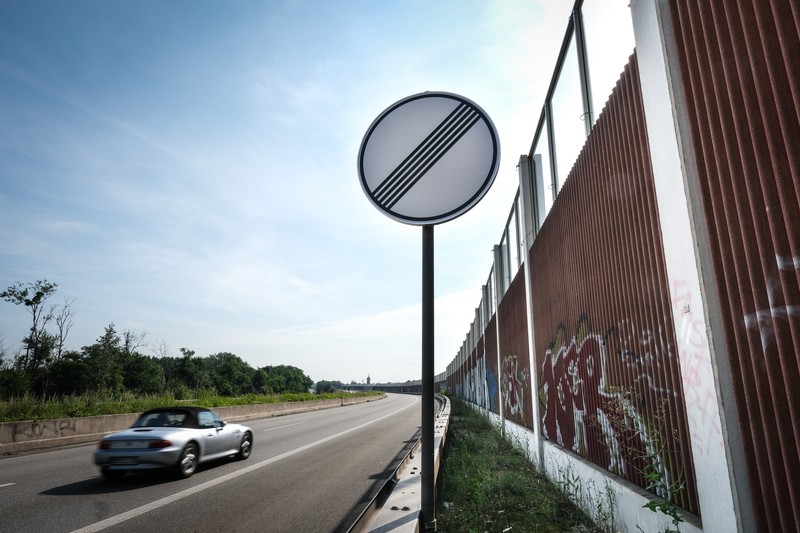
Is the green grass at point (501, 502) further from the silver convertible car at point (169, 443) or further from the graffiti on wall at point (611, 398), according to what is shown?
the silver convertible car at point (169, 443)

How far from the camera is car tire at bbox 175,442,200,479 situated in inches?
317

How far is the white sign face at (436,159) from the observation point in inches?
92.0

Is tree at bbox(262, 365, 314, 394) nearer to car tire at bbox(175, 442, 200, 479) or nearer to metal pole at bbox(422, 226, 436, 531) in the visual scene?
car tire at bbox(175, 442, 200, 479)

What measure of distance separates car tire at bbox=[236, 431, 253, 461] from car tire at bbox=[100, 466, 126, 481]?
268 cm

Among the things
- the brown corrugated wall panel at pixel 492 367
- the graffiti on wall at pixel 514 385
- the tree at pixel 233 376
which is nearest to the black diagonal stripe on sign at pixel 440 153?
the graffiti on wall at pixel 514 385

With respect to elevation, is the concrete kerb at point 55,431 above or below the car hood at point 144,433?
below

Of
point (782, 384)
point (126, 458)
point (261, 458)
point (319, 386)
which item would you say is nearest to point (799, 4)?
point (782, 384)

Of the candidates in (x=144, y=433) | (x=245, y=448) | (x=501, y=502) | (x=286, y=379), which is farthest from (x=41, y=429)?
(x=286, y=379)

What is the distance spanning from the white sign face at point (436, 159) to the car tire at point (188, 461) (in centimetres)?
793

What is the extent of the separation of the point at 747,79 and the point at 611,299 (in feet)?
9.32

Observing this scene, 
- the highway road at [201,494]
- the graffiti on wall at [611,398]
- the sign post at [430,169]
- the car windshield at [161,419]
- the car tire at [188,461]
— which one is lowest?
the highway road at [201,494]

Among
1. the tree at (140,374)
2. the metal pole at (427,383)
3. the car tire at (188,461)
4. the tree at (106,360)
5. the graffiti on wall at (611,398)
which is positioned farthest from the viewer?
the tree at (140,374)

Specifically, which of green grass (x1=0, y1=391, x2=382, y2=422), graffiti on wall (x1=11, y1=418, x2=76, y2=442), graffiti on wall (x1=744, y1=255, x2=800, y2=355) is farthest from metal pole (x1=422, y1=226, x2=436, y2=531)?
green grass (x1=0, y1=391, x2=382, y2=422)

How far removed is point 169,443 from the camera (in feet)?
26.1
